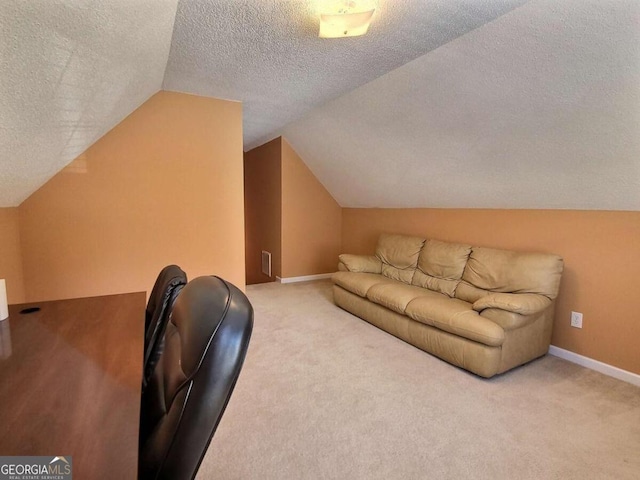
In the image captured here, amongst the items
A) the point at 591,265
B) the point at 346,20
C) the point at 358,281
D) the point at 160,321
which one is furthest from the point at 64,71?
the point at 591,265

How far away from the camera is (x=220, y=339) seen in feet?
2.28

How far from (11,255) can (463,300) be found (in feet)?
12.2

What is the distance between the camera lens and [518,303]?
2.35 meters

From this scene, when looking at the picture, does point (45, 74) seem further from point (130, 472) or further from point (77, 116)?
point (130, 472)

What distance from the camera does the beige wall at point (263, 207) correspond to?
514 cm

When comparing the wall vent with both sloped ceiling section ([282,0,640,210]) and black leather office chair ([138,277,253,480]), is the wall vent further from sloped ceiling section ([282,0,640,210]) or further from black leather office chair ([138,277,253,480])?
black leather office chair ([138,277,253,480])

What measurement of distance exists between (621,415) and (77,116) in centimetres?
373

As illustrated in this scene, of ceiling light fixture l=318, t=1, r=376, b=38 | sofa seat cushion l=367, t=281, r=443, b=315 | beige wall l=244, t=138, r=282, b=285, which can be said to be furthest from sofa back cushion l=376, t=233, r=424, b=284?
ceiling light fixture l=318, t=1, r=376, b=38

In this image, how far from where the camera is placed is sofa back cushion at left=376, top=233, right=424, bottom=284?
12.4 feet

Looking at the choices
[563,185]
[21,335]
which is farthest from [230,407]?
[563,185]

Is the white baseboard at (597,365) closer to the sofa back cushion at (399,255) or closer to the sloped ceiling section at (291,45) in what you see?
the sofa back cushion at (399,255)

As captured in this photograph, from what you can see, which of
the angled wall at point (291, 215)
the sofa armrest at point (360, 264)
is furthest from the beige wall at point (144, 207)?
the angled wall at point (291, 215)

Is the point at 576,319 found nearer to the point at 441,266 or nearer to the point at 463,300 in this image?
→ the point at 463,300

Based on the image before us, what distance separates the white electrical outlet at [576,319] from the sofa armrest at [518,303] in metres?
0.34
